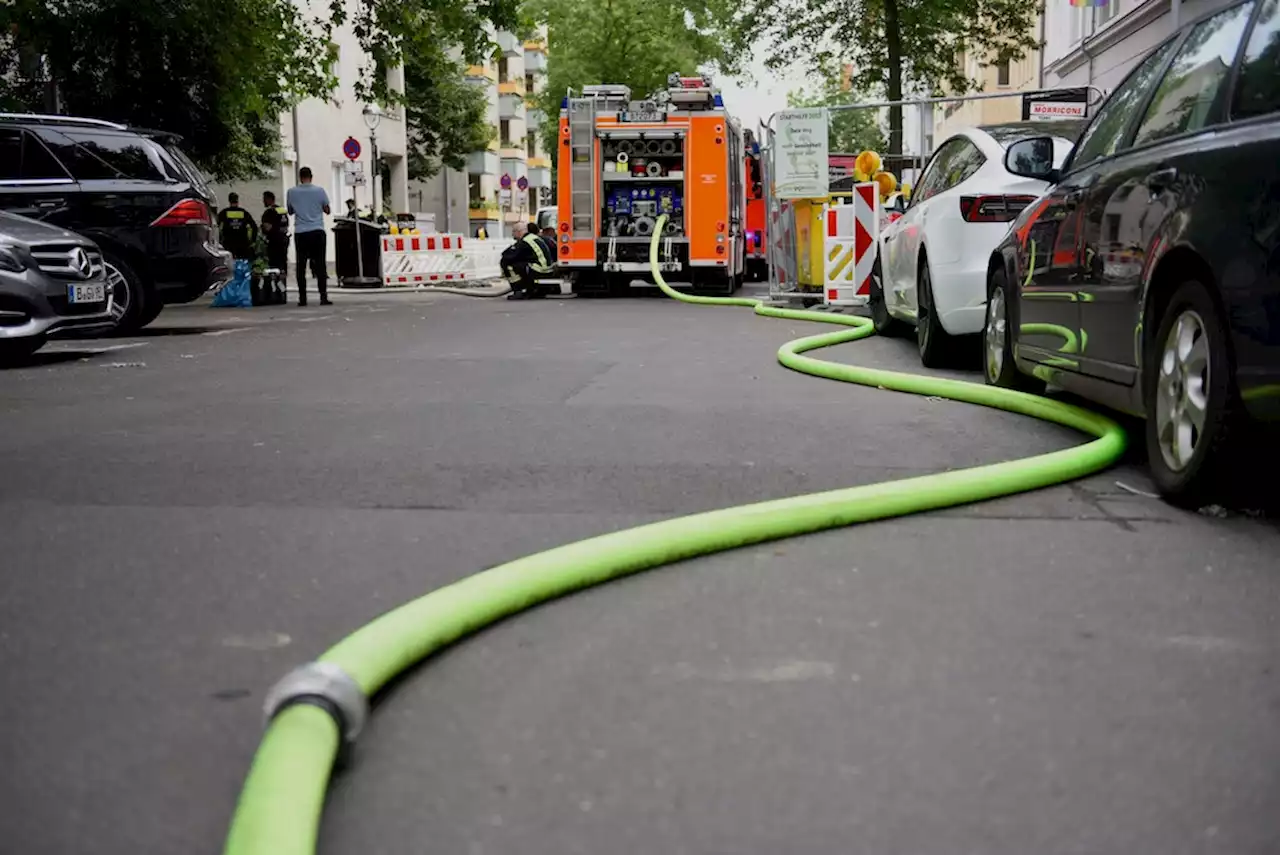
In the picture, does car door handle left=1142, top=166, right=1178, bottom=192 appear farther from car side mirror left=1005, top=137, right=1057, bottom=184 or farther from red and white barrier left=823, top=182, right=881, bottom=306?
red and white barrier left=823, top=182, right=881, bottom=306

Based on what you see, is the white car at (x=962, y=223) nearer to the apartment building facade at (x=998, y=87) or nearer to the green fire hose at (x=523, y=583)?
the green fire hose at (x=523, y=583)

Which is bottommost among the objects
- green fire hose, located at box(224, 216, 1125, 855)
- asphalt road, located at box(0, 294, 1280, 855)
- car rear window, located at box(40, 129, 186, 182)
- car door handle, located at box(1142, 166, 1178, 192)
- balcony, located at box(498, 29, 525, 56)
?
asphalt road, located at box(0, 294, 1280, 855)

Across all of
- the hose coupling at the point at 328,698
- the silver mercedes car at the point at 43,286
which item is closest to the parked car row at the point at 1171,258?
the hose coupling at the point at 328,698

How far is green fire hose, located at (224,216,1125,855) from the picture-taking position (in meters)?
2.30

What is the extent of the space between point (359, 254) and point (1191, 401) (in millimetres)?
24471

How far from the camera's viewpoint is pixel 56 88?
21312 mm

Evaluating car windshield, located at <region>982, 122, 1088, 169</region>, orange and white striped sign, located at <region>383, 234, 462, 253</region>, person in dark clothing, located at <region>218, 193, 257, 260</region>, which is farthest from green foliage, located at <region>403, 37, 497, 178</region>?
car windshield, located at <region>982, 122, 1088, 169</region>

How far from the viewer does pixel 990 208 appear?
9109 millimetres

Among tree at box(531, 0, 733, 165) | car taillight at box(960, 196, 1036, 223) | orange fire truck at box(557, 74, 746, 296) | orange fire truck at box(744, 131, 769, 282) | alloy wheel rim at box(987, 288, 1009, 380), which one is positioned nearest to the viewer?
alloy wheel rim at box(987, 288, 1009, 380)

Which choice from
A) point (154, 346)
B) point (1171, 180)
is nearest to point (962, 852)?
point (1171, 180)

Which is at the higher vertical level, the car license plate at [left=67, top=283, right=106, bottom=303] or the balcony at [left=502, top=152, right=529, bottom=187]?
the balcony at [left=502, top=152, right=529, bottom=187]

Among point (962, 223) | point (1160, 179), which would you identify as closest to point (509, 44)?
point (962, 223)

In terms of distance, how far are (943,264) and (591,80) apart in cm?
4058

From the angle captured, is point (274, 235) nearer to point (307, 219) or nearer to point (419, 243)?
point (307, 219)
